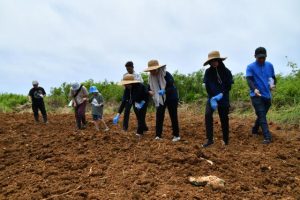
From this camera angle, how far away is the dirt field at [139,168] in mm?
3988

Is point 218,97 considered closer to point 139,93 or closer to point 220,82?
Result: point 220,82

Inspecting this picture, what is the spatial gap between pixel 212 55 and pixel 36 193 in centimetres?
320

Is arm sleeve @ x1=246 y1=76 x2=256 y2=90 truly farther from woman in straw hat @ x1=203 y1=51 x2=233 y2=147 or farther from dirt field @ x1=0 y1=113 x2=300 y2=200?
dirt field @ x1=0 y1=113 x2=300 y2=200

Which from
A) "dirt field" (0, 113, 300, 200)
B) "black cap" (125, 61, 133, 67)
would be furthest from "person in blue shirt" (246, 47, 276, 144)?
"black cap" (125, 61, 133, 67)

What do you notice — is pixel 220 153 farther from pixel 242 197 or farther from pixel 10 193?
pixel 10 193

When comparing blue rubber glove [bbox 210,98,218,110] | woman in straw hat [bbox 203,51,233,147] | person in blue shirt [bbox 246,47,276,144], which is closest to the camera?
blue rubber glove [bbox 210,98,218,110]

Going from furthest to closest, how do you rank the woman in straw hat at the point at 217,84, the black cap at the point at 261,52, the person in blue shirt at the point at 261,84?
the person in blue shirt at the point at 261,84 → the black cap at the point at 261,52 → the woman in straw hat at the point at 217,84

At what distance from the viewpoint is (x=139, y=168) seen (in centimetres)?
460

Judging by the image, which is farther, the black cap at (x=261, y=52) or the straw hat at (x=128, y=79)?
the straw hat at (x=128, y=79)

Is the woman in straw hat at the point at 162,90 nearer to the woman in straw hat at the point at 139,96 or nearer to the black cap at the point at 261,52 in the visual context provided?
the woman in straw hat at the point at 139,96

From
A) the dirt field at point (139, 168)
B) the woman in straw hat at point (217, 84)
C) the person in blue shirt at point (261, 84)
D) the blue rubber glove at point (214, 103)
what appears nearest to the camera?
the dirt field at point (139, 168)

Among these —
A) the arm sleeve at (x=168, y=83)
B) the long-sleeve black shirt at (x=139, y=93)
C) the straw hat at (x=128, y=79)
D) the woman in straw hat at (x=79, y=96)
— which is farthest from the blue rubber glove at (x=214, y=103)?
the woman in straw hat at (x=79, y=96)

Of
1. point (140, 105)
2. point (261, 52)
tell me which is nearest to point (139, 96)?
point (140, 105)

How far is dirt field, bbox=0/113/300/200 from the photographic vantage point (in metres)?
3.99
